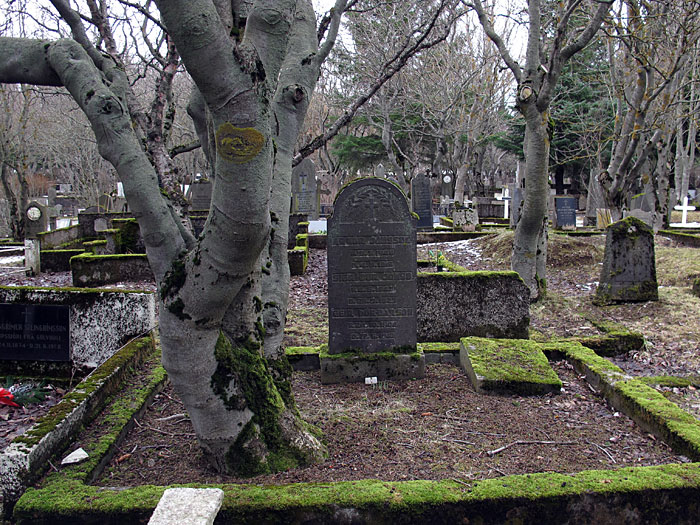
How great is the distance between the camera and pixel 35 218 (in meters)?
16.2

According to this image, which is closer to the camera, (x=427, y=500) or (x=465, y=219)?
(x=427, y=500)

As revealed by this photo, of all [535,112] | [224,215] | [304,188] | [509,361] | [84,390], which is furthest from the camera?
[304,188]

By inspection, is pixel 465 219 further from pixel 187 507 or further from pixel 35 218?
pixel 187 507

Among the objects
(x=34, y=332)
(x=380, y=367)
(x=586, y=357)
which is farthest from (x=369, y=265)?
(x=34, y=332)

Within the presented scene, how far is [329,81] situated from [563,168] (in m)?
16.4

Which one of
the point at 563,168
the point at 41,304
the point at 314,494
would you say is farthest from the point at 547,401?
the point at 563,168

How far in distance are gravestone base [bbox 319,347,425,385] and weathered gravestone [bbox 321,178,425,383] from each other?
0.62 ft

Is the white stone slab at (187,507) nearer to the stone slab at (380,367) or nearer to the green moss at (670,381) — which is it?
the stone slab at (380,367)

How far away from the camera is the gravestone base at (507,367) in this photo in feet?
16.5

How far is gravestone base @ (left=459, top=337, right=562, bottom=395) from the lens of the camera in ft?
16.5

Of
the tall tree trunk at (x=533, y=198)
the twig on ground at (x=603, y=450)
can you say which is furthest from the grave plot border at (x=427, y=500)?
the tall tree trunk at (x=533, y=198)

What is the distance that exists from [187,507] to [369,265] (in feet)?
12.8

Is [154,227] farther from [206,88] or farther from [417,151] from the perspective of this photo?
[417,151]

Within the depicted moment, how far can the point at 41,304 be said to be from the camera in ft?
17.5
